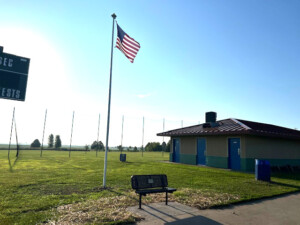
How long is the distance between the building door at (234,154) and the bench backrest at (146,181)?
11128 mm

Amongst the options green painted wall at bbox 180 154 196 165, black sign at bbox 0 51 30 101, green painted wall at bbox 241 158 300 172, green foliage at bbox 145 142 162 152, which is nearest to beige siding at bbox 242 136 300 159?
green painted wall at bbox 241 158 300 172

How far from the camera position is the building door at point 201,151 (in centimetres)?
1834

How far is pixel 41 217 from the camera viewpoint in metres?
4.73

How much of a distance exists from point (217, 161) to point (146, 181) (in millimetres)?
12365

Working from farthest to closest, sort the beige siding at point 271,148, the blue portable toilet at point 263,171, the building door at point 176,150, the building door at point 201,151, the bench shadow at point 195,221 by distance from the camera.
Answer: the building door at point 176,150 < the building door at point 201,151 < the beige siding at point 271,148 < the blue portable toilet at point 263,171 < the bench shadow at point 195,221

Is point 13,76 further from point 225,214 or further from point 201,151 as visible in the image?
point 201,151

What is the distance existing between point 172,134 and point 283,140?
31.5 ft

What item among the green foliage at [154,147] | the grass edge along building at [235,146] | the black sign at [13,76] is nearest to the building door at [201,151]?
the grass edge along building at [235,146]

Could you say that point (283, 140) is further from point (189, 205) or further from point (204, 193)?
point (189, 205)

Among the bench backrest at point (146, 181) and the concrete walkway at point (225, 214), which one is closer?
the concrete walkway at point (225, 214)

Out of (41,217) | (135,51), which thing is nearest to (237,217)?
(41,217)

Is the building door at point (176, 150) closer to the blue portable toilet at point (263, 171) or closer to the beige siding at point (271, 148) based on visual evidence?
the beige siding at point (271, 148)

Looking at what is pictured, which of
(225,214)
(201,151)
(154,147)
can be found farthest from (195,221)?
(154,147)

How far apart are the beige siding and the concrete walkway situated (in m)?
9.62
